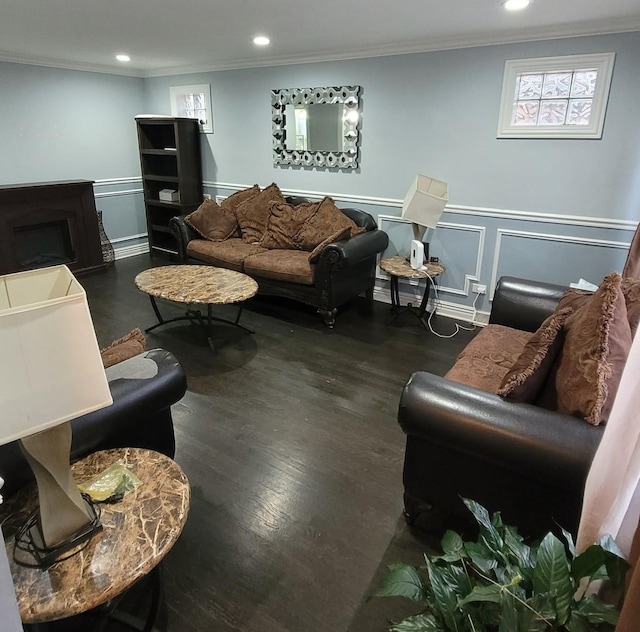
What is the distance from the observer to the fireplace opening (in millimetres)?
4887

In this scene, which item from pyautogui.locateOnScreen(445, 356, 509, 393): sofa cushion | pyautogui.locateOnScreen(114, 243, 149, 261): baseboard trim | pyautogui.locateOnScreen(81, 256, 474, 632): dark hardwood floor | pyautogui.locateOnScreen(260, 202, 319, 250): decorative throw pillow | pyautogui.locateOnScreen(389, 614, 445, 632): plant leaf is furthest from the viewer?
pyautogui.locateOnScreen(114, 243, 149, 261): baseboard trim

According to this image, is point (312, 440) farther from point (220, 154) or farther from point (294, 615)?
point (220, 154)

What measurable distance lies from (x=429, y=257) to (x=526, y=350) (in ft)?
7.94

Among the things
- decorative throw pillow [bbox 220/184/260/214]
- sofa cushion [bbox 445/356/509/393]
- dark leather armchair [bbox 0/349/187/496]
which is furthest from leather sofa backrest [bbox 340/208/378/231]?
dark leather armchair [bbox 0/349/187/496]

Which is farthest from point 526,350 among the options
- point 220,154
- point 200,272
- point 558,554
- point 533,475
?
point 220,154

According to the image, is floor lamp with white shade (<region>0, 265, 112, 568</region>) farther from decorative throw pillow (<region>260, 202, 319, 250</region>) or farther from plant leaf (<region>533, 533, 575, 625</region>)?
decorative throw pillow (<region>260, 202, 319, 250</region>)

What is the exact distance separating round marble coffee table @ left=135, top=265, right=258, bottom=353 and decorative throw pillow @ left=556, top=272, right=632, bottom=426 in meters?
2.15

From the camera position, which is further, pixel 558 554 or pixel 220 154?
pixel 220 154

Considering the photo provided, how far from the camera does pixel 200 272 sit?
382cm

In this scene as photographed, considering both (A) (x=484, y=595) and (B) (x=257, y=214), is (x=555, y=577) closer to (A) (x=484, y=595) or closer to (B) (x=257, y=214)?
(A) (x=484, y=595)

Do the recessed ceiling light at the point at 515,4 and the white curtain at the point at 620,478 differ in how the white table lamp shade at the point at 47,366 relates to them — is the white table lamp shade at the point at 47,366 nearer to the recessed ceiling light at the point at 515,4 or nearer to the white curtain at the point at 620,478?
the white curtain at the point at 620,478

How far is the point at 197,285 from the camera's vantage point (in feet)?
11.4

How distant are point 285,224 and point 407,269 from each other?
4.43ft

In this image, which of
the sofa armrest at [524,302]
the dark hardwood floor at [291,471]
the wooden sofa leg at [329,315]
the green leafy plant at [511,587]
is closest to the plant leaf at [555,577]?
the green leafy plant at [511,587]
